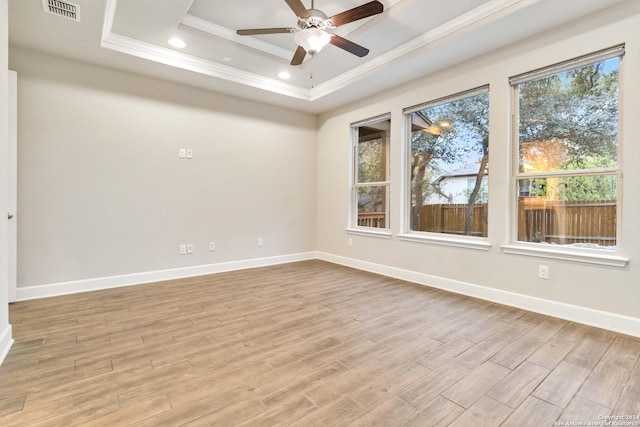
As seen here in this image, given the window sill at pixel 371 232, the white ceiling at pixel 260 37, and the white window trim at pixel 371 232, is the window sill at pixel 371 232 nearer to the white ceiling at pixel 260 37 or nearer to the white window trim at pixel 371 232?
the white window trim at pixel 371 232

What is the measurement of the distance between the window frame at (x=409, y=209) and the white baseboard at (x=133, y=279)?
2.18 m

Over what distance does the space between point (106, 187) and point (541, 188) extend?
4.85 m

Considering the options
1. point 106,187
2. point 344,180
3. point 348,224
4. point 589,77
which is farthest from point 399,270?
point 106,187

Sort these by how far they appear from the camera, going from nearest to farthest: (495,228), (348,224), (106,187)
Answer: (495,228)
(106,187)
(348,224)

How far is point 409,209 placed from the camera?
437 cm

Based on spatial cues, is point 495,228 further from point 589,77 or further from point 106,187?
point 106,187

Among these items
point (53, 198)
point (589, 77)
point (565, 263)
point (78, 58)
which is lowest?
point (565, 263)

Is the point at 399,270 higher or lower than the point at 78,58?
lower

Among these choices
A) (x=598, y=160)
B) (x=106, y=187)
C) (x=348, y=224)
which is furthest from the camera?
(x=348, y=224)

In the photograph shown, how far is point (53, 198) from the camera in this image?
11.3 feet

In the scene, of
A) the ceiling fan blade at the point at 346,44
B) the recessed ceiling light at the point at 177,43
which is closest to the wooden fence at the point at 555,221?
the ceiling fan blade at the point at 346,44

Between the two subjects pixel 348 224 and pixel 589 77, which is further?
pixel 348 224

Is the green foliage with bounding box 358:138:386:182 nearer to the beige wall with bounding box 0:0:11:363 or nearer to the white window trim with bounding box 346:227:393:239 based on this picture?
the white window trim with bounding box 346:227:393:239

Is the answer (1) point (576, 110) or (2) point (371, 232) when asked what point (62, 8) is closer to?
(2) point (371, 232)
